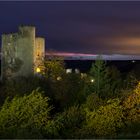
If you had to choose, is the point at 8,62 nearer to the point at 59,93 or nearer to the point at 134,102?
the point at 59,93

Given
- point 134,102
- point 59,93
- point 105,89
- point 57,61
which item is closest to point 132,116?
point 134,102

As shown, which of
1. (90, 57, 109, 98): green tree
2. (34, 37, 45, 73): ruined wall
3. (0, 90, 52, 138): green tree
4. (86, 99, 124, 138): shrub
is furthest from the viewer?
(34, 37, 45, 73): ruined wall

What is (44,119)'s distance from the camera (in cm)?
→ 3114

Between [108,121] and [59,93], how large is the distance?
627 inches

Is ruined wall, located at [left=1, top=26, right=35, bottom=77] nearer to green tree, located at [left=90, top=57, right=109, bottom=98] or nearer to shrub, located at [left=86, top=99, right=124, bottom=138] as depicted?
green tree, located at [left=90, top=57, right=109, bottom=98]

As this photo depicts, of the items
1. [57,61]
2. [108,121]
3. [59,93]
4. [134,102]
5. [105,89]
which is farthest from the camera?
[57,61]

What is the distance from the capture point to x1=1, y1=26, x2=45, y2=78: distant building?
6731 centimetres

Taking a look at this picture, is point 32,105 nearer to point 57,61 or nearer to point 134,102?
point 134,102

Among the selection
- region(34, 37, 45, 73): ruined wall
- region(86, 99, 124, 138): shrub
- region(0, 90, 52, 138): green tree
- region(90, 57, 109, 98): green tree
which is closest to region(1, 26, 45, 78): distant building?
region(34, 37, 45, 73): ruined wall

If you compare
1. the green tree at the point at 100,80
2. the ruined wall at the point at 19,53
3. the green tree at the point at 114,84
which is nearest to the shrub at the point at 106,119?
the green tree at the point at 114,84

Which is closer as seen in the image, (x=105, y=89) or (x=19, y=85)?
(x=105, y=89)

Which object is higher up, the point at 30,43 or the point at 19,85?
the point at 30,43

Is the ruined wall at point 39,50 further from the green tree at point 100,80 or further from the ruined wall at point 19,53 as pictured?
the green tree at point 100,80

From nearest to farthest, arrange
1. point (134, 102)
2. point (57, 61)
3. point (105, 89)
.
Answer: point (134, 102) → point (105, 89) → point (57, 61)
